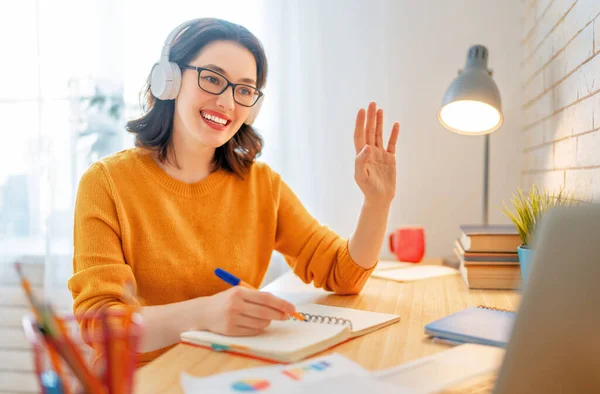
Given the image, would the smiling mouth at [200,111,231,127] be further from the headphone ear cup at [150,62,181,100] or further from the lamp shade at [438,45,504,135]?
the lamp shade at [438,45,504,135]

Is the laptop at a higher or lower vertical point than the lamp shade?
lower

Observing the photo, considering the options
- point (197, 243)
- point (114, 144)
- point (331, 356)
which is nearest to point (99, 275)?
point (197, 243)

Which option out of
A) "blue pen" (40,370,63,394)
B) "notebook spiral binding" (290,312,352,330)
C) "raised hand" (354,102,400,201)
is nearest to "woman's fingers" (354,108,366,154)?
"raised hand" (354,102,400,201)

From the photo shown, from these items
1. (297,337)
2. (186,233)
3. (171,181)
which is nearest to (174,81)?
(171,181)

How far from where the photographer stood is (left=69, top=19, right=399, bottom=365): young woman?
4.12ft

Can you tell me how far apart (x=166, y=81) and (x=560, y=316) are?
3.46ft

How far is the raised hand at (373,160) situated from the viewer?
51.3 inches

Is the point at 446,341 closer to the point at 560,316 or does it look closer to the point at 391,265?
the point at 560,316

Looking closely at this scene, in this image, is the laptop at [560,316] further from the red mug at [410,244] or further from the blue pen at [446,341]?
the red mug at [410,244]

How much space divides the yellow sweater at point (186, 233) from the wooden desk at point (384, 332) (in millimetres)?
88

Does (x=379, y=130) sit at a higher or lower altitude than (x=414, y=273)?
higher

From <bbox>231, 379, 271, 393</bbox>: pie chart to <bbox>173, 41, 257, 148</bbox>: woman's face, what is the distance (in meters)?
0.77

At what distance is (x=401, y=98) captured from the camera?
212cm

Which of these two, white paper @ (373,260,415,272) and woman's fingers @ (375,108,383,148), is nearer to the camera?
woman's fingers @ (375,108,383,148)
